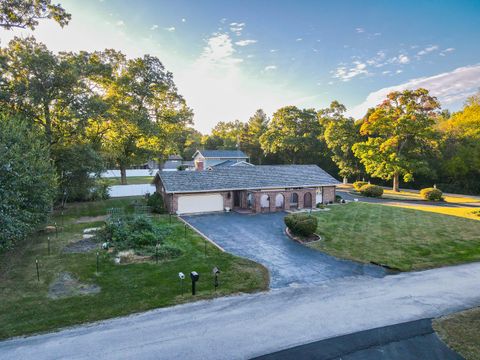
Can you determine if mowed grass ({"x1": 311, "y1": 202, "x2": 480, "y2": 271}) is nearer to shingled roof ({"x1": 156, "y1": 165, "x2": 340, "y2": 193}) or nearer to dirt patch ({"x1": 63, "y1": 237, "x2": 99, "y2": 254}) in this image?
shingled roof ({"x1": 156, "y1": 165, "x2": 340, "y2": 193})

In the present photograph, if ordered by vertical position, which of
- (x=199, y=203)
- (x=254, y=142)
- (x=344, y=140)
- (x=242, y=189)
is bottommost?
(x=199, y=203)

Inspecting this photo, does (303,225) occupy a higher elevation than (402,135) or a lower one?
lower

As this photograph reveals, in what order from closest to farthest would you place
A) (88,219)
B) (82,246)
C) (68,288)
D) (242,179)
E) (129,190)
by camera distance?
(68,288) → (82,246) → (88,219) → (242,179) → (129,190)

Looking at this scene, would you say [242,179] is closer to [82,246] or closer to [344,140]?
[82,246]

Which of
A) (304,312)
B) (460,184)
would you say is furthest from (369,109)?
(304,312)

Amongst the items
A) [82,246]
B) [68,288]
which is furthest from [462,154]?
[68,288]

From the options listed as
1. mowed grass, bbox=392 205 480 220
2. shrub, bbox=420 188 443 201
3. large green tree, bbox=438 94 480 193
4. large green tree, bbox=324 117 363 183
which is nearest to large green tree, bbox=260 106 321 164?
large green tree, bbox=324 117 363 183
